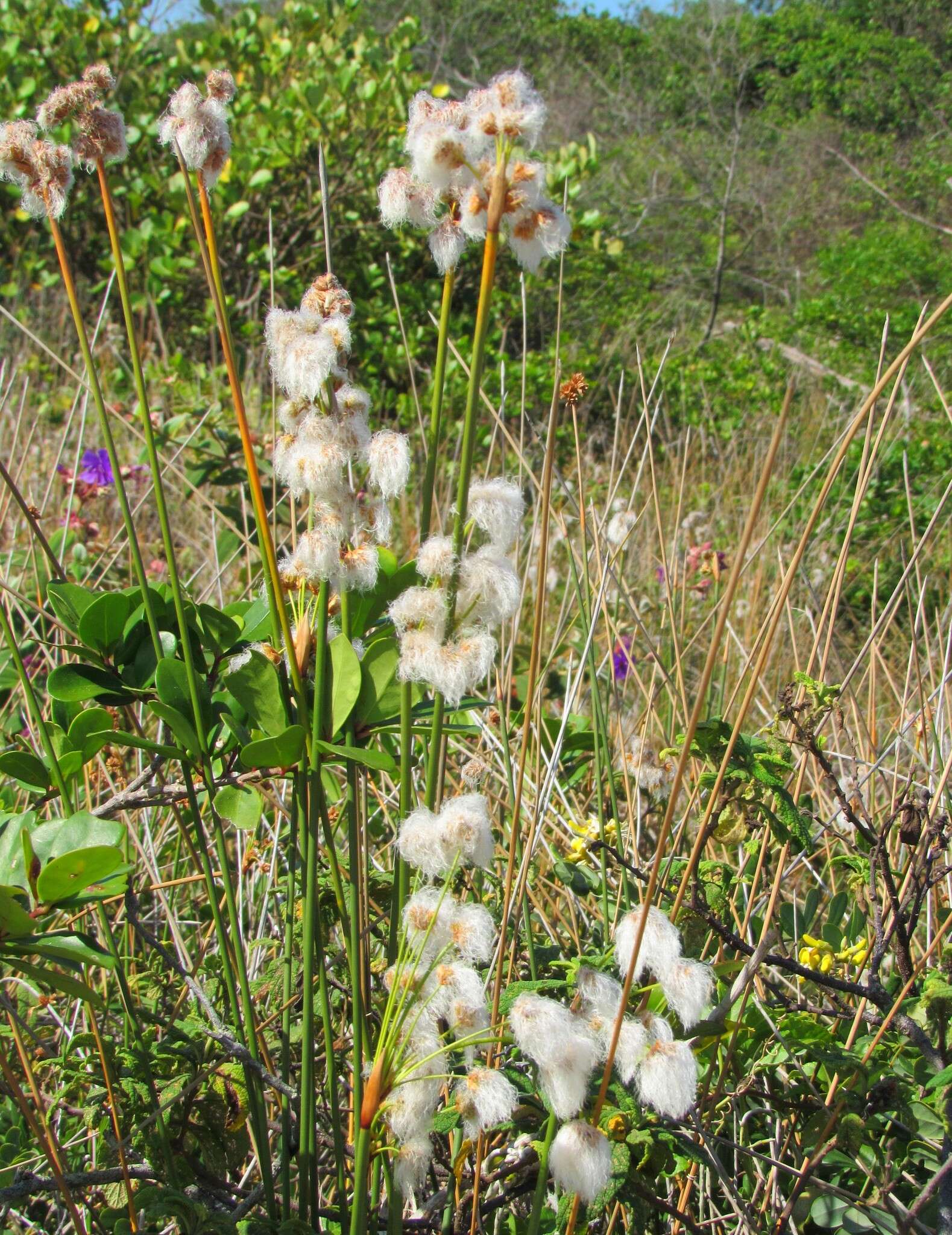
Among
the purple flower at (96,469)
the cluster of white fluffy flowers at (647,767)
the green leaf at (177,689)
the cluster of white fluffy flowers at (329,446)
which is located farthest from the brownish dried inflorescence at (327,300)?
the purple flower at (96,469)

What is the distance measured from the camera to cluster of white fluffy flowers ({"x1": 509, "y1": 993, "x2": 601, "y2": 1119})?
0.48m

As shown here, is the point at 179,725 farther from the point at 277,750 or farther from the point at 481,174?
the point at 481,174

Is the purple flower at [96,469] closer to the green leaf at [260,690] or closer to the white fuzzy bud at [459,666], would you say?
the green leaf at [260,690]

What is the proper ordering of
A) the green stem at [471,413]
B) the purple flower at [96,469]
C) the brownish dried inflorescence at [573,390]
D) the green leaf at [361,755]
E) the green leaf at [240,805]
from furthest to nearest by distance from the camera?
the purple flower at [96,469] → the brownish dried inflorescence at [573,390] → the green leaf at [240,805] → the green leaf at [361,755] → the green stem at [471,413]

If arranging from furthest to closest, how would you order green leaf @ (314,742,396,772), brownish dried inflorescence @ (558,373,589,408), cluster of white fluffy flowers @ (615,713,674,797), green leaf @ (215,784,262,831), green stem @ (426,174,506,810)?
1. cluster of white fluffy flowers @ (615,713,674,797)
2. brownish dried inflorescence @ (558,373,589,408)
3. green leaf @ (215,784,262,831)
4. green leaf @ (314,742,396,772)
5. green stem @ (426,174,506,810)

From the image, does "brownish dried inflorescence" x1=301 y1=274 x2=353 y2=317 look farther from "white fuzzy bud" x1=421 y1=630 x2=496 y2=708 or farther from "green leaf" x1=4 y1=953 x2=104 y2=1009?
"green leaf" x1=4 y1=953 x2=104 y2=1009

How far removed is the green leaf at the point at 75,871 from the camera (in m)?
→ 0.52

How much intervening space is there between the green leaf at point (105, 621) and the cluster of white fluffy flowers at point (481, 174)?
0.97 ft

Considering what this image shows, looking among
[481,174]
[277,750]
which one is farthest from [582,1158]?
[481,174]

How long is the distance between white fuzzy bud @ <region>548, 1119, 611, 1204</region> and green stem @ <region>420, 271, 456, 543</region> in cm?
30

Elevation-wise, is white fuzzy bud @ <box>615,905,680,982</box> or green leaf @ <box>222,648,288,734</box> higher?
green leaf @ <box>222,648,288,734</box>

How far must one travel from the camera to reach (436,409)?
52 cm

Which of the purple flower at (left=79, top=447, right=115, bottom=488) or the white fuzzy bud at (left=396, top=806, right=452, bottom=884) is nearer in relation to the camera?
the white fuzzy bud at (left=396, top=806, right=452, bottom=884)

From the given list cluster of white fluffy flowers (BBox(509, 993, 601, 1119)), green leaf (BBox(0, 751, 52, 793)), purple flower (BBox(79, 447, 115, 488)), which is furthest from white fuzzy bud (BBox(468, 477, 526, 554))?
purple flower (BBox(79, 447, 115, 488))
